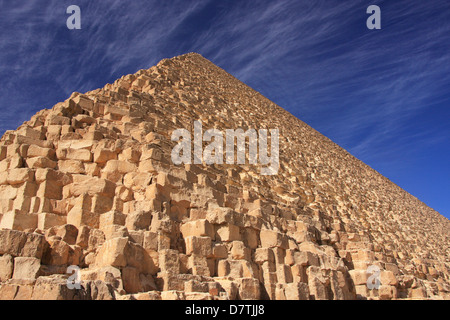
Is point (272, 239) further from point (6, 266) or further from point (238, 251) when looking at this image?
point (6, 266)

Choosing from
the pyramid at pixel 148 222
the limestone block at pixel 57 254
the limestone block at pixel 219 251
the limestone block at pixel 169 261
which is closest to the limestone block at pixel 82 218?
the pyramid at pixel 148 222

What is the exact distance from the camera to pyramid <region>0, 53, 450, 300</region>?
178 inches

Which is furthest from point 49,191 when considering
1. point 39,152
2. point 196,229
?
point 196,229

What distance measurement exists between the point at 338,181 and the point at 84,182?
14.2 metres

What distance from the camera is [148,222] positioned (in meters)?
5.46

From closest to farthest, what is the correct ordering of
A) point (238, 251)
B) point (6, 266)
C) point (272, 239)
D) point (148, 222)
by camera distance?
point (6, 266) → point (148, 222) → point (238, 251) → point (272, 239)

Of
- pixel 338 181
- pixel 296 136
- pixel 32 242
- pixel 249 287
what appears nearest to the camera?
pixel 32 242

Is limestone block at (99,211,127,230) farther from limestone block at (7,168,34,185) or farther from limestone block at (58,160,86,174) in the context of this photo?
limestone block at (7,168,34,185)

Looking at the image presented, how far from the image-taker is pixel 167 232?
543 cm

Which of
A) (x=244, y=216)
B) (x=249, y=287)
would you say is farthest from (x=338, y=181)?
(x=249, y=287)

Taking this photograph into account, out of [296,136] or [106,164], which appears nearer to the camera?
[106,164]

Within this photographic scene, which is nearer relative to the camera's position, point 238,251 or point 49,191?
point 49,191

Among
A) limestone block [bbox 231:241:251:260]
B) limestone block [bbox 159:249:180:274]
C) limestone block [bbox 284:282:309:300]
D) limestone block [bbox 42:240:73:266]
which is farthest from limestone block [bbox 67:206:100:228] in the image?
limestone block [bbox 284:282:309:300]

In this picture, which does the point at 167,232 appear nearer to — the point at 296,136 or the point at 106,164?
the point at 106,164
